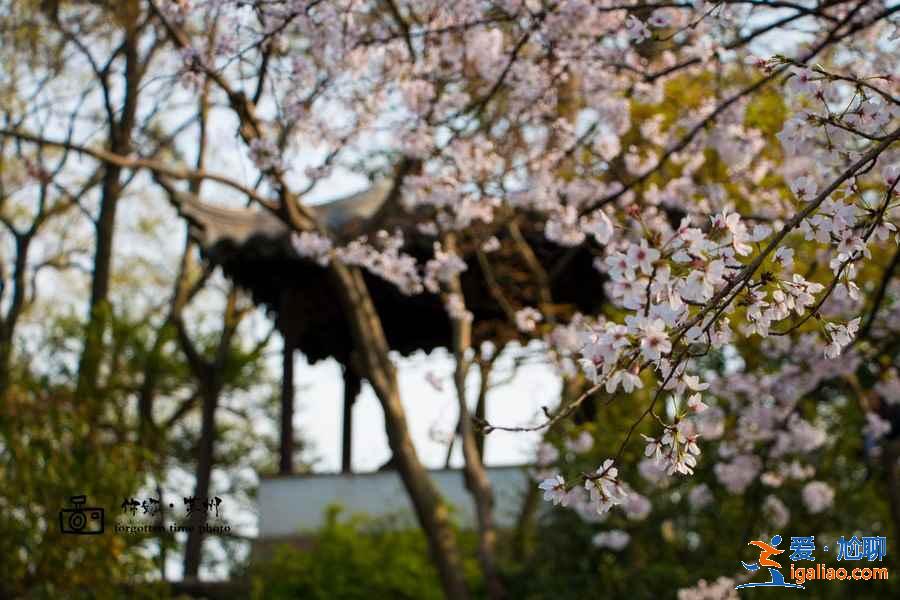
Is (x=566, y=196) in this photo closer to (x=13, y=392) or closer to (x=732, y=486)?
(x=732, y=486)

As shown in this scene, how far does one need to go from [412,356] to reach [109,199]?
5231 mm

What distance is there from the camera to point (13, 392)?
34.7 feet

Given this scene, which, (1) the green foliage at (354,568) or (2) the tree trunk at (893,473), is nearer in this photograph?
(2) the tree trunk at (893,473)

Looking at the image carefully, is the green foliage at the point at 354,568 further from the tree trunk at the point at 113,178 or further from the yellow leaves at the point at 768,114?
the yellow leaves at the point at 768,114

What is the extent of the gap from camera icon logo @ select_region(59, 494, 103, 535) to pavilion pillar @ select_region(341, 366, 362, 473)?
3711mm

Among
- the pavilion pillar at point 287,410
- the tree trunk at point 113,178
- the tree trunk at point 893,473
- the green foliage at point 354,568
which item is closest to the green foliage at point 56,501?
the green foliage at point 354,568

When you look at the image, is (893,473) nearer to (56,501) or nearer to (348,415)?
(348,415)

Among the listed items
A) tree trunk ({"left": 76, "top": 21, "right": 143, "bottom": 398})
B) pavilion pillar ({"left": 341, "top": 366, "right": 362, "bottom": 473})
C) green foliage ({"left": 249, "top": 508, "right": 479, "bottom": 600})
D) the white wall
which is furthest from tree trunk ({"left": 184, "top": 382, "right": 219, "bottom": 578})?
green foliage ({"left": 249, "top": 508, "right": 479, "bottom": 600})

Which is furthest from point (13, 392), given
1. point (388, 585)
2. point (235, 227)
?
point (388, 585)

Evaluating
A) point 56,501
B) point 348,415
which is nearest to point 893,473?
point 348,415

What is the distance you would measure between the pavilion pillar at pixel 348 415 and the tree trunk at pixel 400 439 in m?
4.39

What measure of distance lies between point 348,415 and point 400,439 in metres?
4.90

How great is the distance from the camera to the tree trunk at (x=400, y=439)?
27.8ft

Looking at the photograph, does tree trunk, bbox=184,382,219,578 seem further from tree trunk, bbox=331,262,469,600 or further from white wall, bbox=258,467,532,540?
tree trunk, bbox=331,262,469,600
